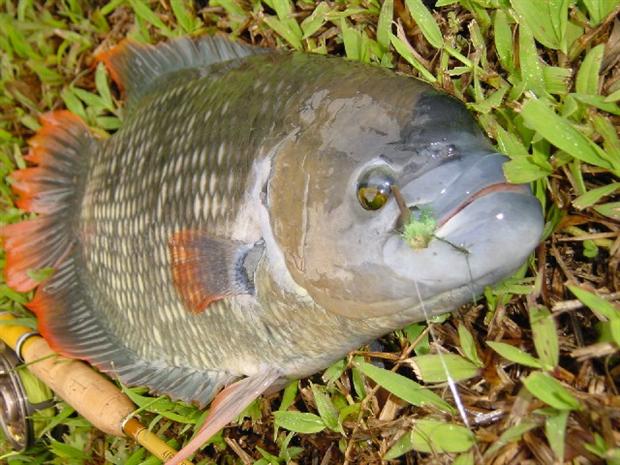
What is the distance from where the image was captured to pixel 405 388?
2070mm

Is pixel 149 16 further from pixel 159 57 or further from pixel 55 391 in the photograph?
pixel 55 391

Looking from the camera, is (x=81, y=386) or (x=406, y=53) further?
(x=81, y=386)

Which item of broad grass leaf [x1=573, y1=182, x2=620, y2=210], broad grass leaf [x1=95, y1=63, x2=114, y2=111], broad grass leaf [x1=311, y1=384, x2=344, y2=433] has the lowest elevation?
broad grass leaf [x1=311, y1=384, x2=344, y2=433]

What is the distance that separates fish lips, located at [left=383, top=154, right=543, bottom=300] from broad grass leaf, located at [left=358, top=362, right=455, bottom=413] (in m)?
0.55

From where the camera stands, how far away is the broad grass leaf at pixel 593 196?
6.09 ft

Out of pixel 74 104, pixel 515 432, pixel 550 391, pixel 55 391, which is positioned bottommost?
pixel 55 391

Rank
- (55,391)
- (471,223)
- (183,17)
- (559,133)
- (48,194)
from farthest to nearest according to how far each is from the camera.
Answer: (48,194), (183,17), (55,391), (559,133), (471,223)

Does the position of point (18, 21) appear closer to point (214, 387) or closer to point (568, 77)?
point (214, 387)

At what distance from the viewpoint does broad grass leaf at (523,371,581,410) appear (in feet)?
5.68

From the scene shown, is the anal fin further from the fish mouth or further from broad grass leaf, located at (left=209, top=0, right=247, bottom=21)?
broad grass leaf, located at (left=209, top=0, right=247, bottom=21)

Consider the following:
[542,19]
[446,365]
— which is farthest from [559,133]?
[446,365]

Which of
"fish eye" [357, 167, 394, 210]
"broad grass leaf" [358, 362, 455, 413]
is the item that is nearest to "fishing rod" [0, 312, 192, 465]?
"broad grass leaf" [358, 362, 455, 413]

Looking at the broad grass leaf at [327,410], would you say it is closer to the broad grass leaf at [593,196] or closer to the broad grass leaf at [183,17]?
the broad grass leaf at [593,196]

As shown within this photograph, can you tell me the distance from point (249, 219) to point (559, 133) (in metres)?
0.95
